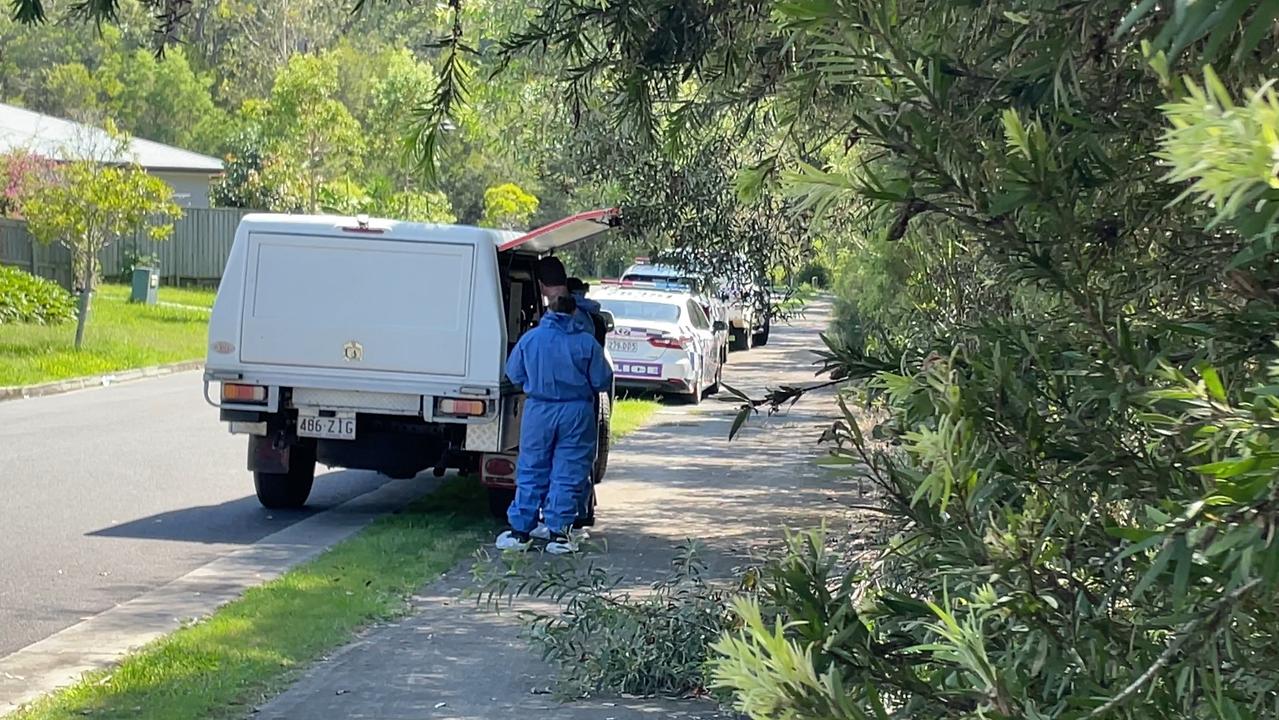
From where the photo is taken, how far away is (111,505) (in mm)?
12344

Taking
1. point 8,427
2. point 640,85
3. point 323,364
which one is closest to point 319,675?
point 640,85

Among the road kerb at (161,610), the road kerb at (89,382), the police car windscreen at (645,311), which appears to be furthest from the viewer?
the police car windscreen at (645,311)

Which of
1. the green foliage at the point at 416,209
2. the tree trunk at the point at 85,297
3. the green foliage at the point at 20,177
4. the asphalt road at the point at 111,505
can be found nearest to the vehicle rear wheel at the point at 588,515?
the asphalt road at the point at 111,505

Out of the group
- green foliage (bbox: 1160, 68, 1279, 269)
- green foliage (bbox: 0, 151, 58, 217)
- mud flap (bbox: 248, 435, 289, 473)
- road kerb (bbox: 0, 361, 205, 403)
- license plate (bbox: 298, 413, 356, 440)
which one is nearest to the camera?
green foliage (bbox: 1160, 68, 1279, 269)

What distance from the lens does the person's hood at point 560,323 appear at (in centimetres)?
1054

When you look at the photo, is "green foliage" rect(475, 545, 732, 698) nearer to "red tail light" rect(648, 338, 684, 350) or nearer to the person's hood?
the person's hood

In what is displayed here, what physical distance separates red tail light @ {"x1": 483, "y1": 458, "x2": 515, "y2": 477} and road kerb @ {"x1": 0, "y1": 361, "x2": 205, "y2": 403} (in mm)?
11614

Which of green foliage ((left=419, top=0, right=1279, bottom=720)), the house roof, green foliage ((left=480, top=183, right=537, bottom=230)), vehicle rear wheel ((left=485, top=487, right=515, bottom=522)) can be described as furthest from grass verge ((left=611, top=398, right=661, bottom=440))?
green foliage ((left=419, top=0, right=1279, bottom=720))

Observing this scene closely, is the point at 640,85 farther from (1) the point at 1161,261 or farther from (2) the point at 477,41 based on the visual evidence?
(2) the point at 477,41

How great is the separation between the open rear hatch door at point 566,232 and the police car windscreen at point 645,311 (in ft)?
33.6

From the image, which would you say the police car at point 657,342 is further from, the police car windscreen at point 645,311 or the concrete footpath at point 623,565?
the concrete footpath at point 623,565

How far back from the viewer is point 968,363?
268 centimetres

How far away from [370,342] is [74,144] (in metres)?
24.2

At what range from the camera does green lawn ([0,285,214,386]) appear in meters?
23.5
